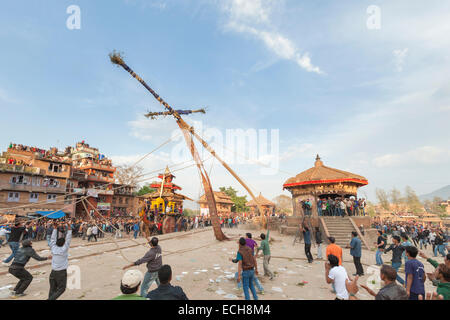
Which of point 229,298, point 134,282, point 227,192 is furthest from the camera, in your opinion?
point 227,192

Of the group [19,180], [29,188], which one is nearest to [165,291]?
[29,188]

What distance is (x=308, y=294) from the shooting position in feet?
20.6

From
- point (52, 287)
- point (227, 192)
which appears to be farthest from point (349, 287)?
point (227, 192)

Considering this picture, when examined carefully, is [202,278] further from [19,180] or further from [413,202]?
[413,202]

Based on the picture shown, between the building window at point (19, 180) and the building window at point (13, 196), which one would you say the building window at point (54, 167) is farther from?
the building window at point (13, 196)

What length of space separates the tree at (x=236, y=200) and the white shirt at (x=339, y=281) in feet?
186

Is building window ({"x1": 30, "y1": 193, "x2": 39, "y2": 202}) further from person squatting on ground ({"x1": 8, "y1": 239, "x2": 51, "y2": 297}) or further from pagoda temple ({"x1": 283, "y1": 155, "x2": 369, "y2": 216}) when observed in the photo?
pagoda temple ({"x1": 283, "y1": 155, "x2": 369, "y2": 216})

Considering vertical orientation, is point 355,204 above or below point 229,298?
above

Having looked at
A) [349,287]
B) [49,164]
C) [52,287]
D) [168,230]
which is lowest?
[168,230]

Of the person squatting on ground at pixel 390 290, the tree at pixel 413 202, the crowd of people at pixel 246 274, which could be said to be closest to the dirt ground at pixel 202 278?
the crowd of people at pixel 246 274

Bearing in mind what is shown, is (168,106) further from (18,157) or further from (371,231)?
(18,157)

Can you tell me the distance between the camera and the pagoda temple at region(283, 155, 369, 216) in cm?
1917

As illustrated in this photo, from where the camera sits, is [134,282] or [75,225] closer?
[134,282]
